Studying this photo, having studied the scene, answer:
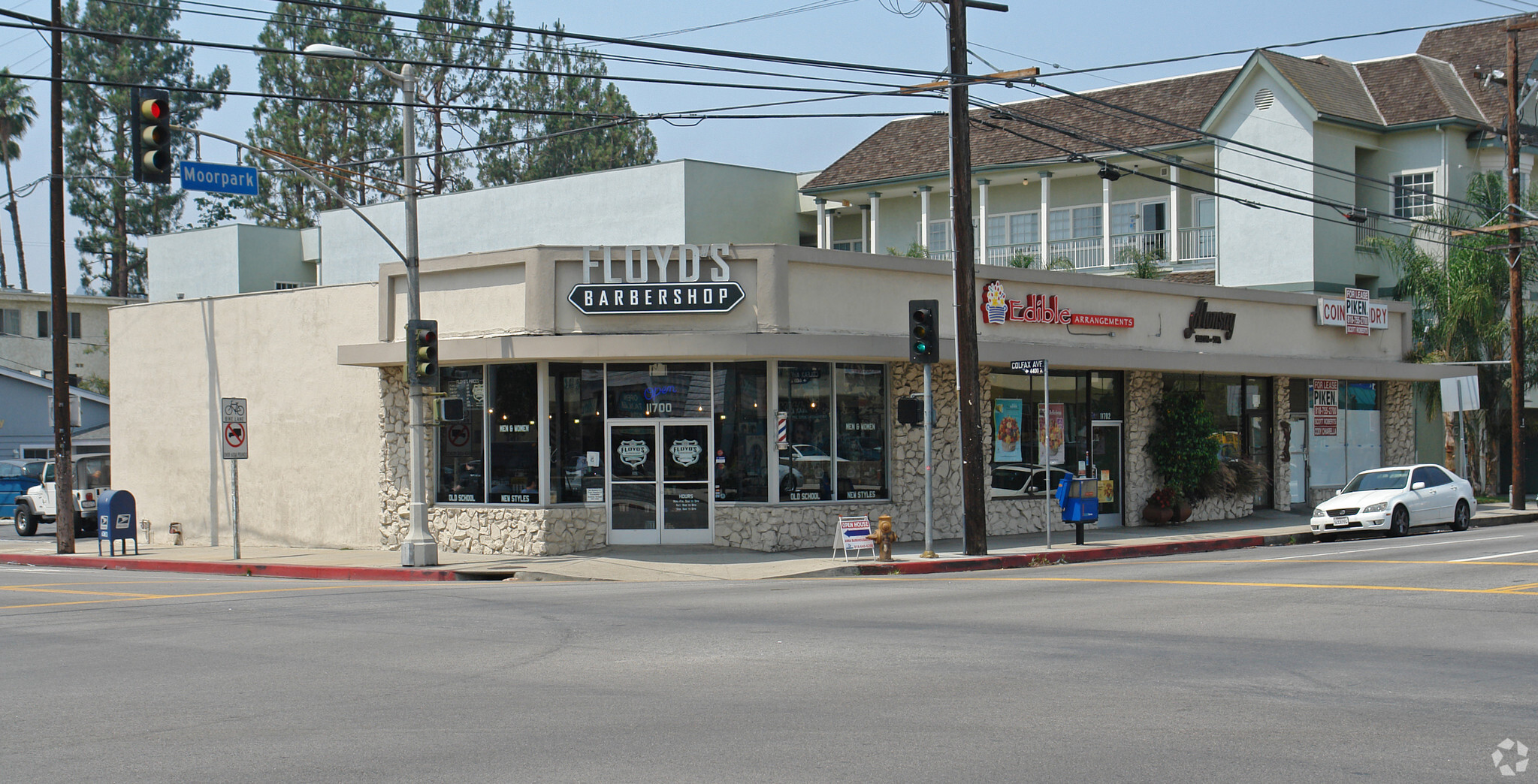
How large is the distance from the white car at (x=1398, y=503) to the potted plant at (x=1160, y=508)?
280 centimetres

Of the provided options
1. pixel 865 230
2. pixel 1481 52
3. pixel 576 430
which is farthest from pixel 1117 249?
pixel 576 430

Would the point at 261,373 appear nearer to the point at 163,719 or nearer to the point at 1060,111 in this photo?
the point at 163,719

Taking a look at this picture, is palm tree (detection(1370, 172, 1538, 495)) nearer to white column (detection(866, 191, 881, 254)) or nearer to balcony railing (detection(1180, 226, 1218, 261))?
balcony railing (detection(1180, 226, 1218, 261))

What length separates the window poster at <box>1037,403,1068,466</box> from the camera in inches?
989

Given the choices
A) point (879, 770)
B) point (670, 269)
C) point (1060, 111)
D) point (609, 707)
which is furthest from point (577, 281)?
point (1060, 111)

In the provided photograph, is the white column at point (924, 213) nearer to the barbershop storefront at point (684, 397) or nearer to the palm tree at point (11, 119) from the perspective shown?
the barbershop storefront at point (684, 397)

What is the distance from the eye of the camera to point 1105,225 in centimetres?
3856

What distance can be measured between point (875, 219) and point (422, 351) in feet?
86.1

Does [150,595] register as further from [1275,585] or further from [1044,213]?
[1044,213]

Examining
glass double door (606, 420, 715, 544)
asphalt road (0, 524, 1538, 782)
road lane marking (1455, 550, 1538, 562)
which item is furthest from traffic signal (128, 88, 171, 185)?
road lane marking (1455, 550, 1538, 562)

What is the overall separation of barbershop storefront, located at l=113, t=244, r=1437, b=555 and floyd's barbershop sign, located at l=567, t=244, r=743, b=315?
0.04m

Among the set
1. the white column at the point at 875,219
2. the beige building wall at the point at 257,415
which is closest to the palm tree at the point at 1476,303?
the white column at the point at 875,219

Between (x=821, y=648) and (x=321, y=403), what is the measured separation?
17.0m

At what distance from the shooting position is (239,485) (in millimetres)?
26609
